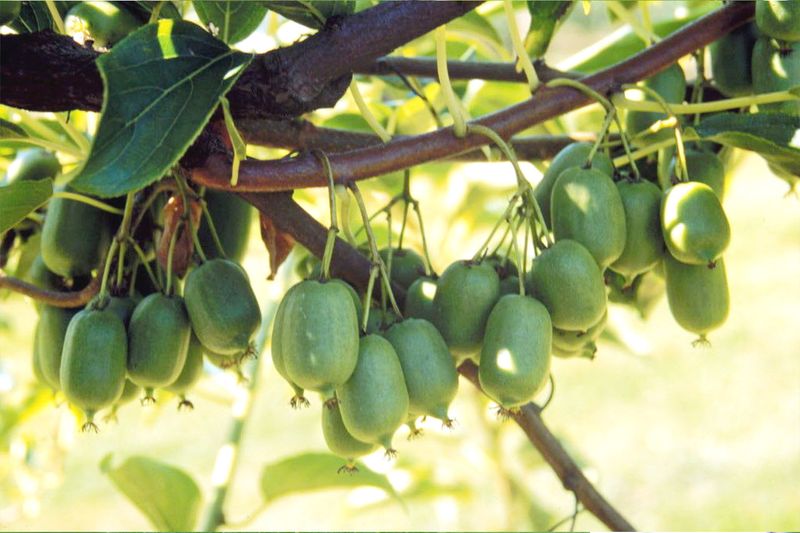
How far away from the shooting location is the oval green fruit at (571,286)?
2.01 feet

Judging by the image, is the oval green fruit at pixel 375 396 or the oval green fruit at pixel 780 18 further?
the oval green fruit at pixel 780 18

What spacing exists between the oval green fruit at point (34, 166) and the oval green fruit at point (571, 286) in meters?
0.41

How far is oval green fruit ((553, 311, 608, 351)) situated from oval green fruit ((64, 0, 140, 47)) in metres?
0.34

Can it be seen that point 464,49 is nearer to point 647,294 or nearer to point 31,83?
point 647,294

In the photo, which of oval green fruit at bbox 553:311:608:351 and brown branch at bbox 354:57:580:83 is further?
brown branch at bbox 354:57:580:83

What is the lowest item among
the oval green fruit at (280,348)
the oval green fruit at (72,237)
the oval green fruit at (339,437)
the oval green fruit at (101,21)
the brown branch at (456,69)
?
the oval green fruit at (339,437)

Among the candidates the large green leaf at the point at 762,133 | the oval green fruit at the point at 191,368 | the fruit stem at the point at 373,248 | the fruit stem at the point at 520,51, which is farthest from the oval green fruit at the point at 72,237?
the large green leaf at the point at 762,133

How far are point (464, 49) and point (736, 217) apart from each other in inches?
123

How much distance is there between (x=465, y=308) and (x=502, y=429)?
0.77m

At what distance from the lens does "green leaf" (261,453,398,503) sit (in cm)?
92

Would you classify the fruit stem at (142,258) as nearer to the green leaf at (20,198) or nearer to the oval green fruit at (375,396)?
the green leaf at (20,198)

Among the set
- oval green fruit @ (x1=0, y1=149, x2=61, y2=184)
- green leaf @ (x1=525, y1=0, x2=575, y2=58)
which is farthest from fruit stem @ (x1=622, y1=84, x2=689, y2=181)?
oval green fruit @ (x1=0, y1=149, x2=61, y2=184)

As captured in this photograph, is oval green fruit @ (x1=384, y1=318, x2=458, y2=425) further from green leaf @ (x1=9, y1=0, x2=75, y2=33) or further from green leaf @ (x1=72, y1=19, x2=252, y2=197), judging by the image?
green leaf @ (x1=9, y1=0, x2=75, y2=33)

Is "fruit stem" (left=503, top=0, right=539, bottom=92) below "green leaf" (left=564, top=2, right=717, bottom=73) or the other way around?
below
